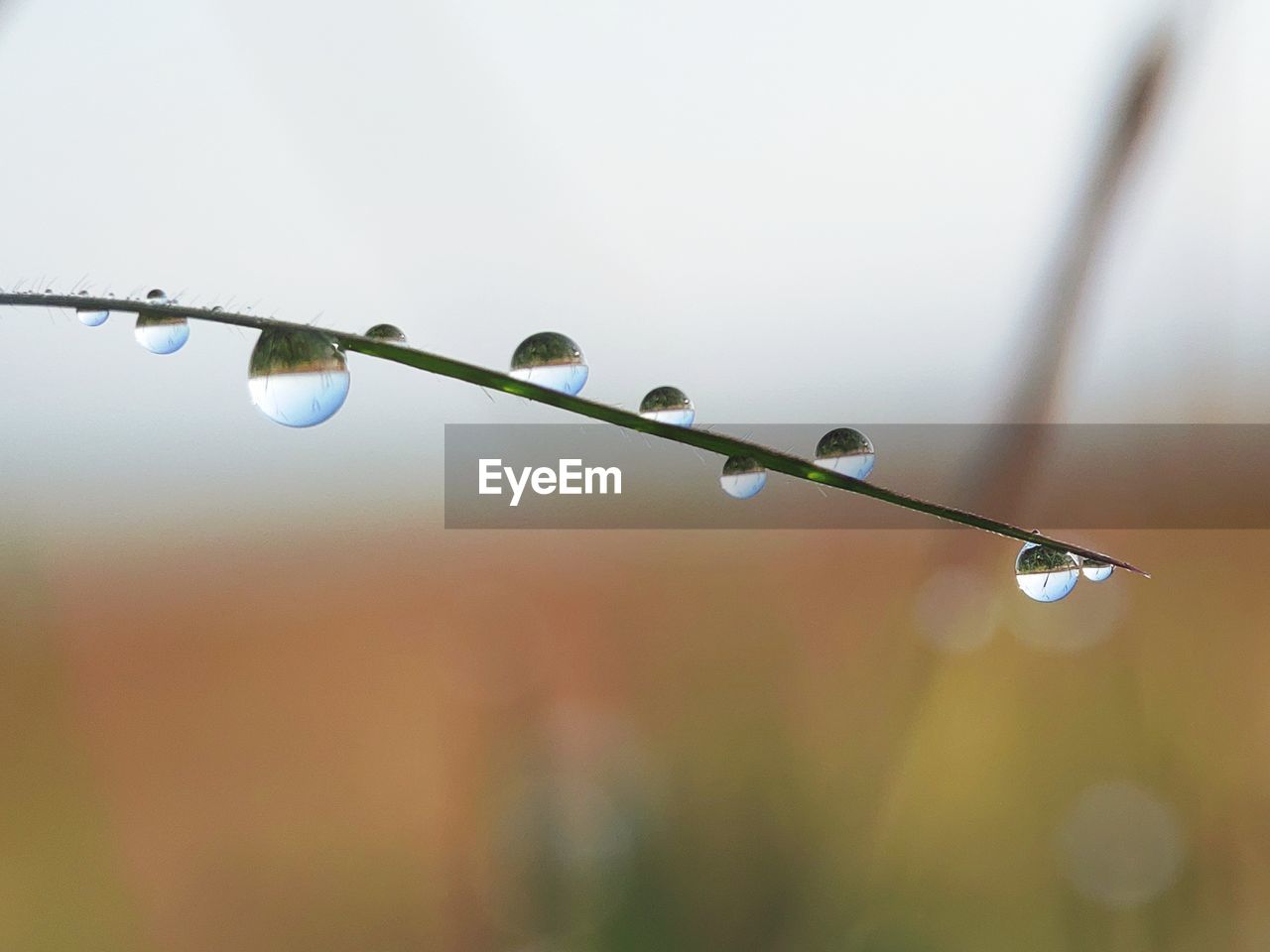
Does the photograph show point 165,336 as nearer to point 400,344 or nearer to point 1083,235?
point 400,344

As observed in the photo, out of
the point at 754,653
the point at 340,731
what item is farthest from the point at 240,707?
the point at 754,653

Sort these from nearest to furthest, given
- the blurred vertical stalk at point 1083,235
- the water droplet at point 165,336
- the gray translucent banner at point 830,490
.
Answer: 1. the water droplet at point 165,336
2. the blurred vertical stalk at point 1083,235
3. the gray translucent banner at point 830,490

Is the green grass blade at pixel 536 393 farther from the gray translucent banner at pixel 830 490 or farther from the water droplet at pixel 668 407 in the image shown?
the gray translucent banner at pixel 830 490

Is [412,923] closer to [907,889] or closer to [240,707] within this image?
Answer: [240,707]

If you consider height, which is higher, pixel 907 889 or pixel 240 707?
pixel 240 707

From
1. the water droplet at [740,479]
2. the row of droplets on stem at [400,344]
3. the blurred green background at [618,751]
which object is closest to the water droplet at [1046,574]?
the row of droplets on stem at [400,344]

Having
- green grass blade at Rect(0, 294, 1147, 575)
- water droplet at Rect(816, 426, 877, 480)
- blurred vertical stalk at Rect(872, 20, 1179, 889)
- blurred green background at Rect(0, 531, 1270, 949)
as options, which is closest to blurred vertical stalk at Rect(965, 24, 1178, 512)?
blurred vertical stalk at Rect(872, 20, 1179, 889)
